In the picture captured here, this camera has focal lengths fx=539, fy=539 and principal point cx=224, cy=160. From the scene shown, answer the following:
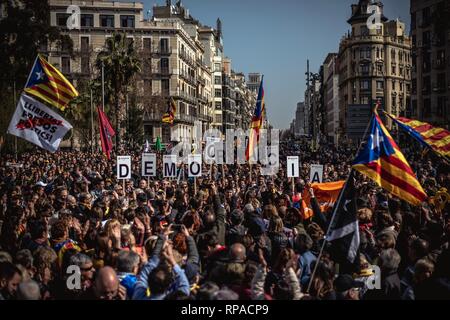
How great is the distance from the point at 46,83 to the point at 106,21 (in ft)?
173

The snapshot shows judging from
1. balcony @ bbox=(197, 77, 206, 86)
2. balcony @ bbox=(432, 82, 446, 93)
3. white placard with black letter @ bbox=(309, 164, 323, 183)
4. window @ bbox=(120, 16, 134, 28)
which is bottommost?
white placard with black letter @ bbox=(309, 164, 323, 183)

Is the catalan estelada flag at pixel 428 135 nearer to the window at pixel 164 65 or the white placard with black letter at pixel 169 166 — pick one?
the white placard with black letter at pixel 169 166

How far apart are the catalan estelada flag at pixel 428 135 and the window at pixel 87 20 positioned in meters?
56.5

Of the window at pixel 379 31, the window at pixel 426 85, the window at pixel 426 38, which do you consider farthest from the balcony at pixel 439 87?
the window at pixel 379 31

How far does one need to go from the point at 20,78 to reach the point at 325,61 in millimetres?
111089

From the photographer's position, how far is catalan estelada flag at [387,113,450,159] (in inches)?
430

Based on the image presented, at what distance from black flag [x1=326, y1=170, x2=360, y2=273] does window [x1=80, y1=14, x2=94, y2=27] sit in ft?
201

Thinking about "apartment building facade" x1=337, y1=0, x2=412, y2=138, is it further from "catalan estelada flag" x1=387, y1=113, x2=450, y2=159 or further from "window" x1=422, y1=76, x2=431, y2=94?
"catalan estelada flag" x1=387, y1=113, x2=450, y2=159

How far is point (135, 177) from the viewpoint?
2048 cm

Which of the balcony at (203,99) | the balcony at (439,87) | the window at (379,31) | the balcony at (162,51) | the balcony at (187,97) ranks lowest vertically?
the balcony at (439,87)

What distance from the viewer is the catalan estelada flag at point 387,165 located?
7.16 meters

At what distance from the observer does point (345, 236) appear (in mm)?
6410

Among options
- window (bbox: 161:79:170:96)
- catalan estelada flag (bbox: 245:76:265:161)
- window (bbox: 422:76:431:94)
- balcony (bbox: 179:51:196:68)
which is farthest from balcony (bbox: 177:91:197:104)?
catalan estelada flag (bbox: 245:76:265:161)
